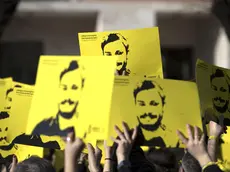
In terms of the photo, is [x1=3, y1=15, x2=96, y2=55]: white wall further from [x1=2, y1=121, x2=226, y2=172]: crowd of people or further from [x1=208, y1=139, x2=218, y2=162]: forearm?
[x1=208, y1=139, x2=218, y2=162]: forearm

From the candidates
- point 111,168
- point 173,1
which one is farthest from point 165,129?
point 173,1

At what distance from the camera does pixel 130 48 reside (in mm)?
3441

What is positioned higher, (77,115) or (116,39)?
(116,39)

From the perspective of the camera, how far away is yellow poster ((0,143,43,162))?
354 cm

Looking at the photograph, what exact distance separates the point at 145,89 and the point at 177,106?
18 centimetres

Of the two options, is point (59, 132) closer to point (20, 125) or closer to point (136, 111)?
point (136, 111)

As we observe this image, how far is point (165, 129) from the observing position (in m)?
2.98

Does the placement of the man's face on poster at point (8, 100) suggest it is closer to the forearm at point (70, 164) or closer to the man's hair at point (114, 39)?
the man's hair at point (114, 39)

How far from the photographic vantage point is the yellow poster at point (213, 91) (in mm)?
3094

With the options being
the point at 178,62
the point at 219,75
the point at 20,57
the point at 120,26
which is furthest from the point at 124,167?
the point at 178,62

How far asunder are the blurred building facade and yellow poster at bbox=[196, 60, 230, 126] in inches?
250

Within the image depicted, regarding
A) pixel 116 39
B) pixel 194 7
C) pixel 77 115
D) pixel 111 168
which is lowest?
pixel 111 168

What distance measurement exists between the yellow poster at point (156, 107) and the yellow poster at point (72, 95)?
0.33ft

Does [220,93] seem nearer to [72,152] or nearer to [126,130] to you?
[126,130]
